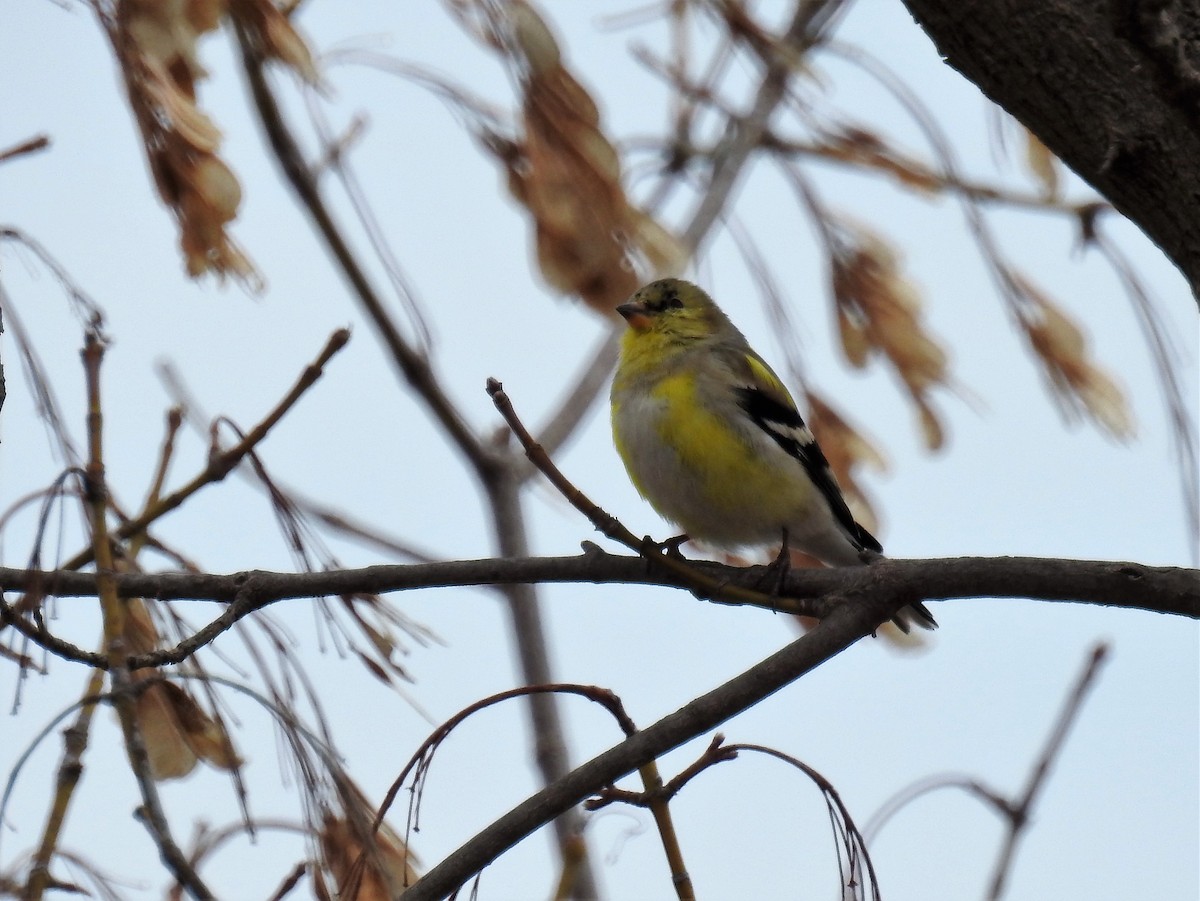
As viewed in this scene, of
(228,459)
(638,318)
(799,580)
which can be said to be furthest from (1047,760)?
(638,318)

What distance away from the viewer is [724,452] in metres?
4.13

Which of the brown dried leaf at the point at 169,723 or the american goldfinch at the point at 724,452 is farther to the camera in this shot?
the american goldfinch at the point at 724,452

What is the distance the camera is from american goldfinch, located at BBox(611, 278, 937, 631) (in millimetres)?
4145

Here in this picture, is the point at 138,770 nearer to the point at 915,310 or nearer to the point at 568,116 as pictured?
the point at 568,116

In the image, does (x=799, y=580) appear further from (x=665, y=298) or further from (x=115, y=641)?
(x=665, y=298)

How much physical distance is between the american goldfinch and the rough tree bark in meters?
1.79

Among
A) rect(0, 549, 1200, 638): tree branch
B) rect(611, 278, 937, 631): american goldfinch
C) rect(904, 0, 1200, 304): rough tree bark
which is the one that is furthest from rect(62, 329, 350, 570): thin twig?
rect(611, 278, 937, 631): american goldfinch

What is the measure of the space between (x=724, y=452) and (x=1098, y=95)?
204cm

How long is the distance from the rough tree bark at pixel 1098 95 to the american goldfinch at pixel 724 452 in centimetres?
179

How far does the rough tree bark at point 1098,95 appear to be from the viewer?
2.17 m

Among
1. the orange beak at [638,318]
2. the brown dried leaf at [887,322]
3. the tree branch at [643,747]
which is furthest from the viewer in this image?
the orange beak at [638,318]

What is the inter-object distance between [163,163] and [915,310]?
221 centimetres

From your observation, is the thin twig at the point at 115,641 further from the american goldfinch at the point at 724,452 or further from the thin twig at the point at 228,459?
the american goldfinch at the point at 724,452

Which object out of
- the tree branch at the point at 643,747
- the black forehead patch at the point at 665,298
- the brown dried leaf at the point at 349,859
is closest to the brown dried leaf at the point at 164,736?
the brown dried leaf at the point at 349,859
